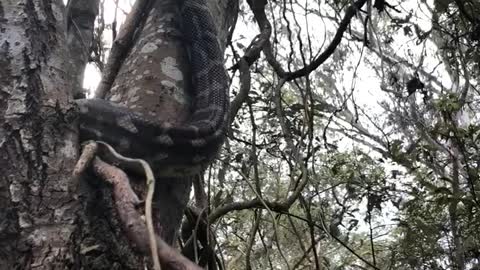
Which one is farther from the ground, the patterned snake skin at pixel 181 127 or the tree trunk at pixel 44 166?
the patterned snake skin at pixel 181 127

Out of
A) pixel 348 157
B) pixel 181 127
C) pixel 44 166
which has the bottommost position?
pixel 44 166

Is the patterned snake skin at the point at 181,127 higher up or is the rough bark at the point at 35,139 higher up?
the patterned snake skin at the point at 181,127

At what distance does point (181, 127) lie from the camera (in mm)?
1519

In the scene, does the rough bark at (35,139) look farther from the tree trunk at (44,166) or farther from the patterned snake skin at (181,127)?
the patterned snake skin at (181,127)

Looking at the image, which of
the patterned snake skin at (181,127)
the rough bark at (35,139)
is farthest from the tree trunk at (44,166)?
the patterned snake skin at (181,127)

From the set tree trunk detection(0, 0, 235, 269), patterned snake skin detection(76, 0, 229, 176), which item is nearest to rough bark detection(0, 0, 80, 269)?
tree trunk detection(0, 0, 235, 269)

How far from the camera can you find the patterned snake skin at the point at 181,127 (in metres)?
1.45

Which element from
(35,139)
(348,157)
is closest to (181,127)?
(35,139)

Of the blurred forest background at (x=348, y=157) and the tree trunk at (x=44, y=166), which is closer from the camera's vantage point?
the tree trunk at (x=44, y=166)

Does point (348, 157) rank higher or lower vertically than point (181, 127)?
higher

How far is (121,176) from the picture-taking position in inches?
37.4

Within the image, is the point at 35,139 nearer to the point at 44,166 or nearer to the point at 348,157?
the point at 44,166

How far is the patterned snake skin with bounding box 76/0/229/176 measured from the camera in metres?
1.45

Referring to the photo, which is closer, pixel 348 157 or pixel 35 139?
pixel 35 139
